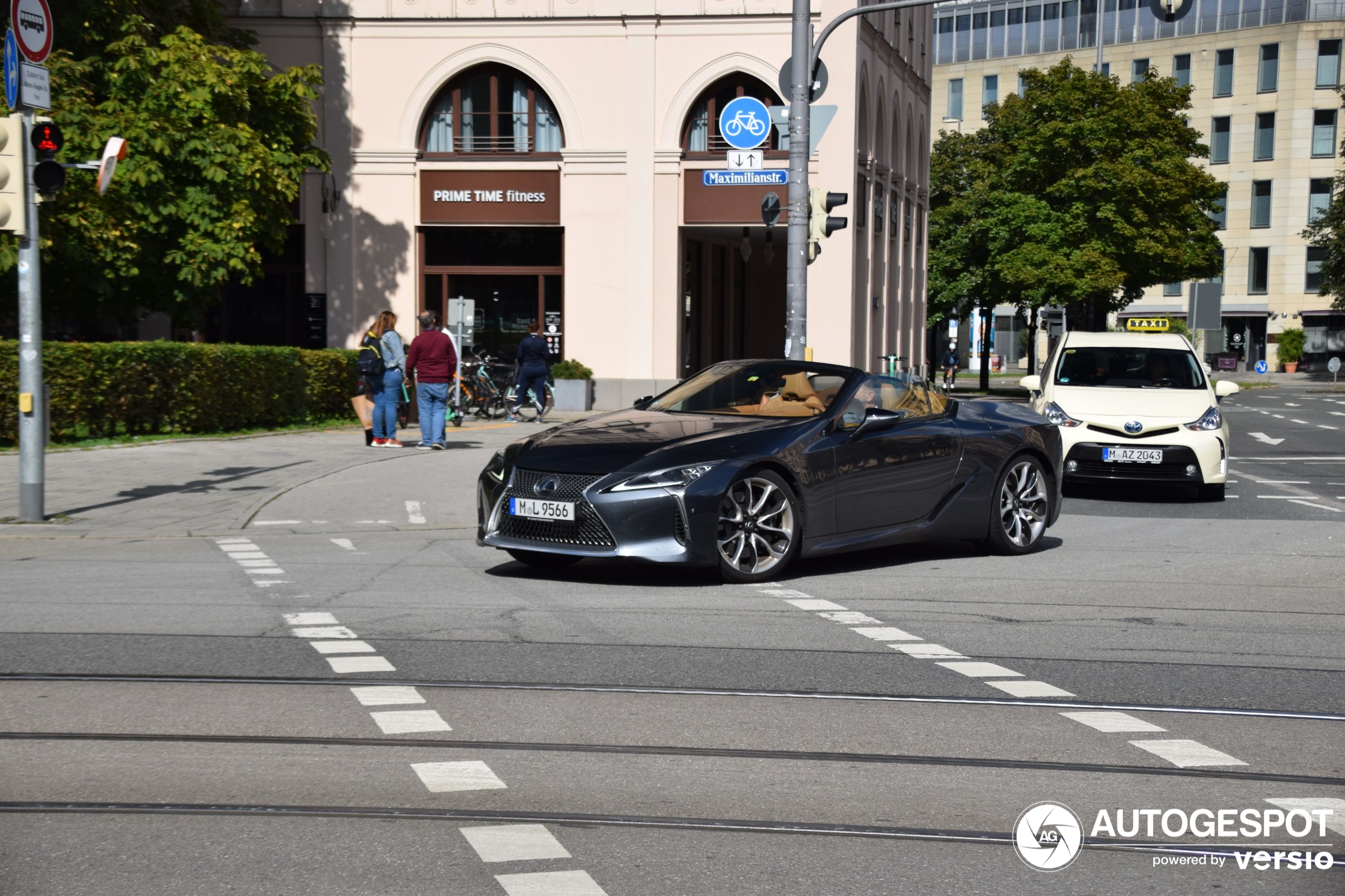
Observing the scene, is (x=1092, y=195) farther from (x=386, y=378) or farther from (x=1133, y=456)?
(x=1133, y=456)

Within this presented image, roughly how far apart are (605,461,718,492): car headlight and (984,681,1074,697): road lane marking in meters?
2.93

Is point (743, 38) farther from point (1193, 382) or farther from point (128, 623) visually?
point (128, 623)

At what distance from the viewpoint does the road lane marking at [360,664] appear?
6.97 metres

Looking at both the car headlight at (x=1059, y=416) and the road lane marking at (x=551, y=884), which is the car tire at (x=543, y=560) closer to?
the road lane marking at (x=551, y=884)

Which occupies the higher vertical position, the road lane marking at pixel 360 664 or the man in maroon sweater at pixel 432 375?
the man in maroon sweater at pixel 432 375

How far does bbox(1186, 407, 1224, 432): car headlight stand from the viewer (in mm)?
15258

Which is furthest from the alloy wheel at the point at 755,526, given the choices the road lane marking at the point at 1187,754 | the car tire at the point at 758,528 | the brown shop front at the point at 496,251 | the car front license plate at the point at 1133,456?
the brown shop front at the point at 496,251

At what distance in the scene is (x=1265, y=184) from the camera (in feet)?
279

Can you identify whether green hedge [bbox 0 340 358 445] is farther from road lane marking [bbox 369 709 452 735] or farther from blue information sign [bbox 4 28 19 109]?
road lane marking [bbox 369 709 452 735]

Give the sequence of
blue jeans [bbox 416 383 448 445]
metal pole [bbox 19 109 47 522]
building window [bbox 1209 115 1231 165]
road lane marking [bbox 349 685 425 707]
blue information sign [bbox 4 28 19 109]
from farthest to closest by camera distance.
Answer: building window [bbox 1209 115 1231 165] → blue jeans [bbox 416 383 448 445] → metal pole [bbox 19 109 47 522] → blue information sign [bbox 4 28 19 109] → road lane marking [bbox 349 685 425 707]

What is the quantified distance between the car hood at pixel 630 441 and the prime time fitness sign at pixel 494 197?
23.3 metres

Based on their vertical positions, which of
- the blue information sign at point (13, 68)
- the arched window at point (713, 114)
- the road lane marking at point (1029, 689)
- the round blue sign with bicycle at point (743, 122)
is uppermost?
the arched window at point (713, 114)

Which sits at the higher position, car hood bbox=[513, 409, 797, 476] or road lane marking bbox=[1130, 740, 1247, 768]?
car hood bbox=[513, 409, 797, 476]

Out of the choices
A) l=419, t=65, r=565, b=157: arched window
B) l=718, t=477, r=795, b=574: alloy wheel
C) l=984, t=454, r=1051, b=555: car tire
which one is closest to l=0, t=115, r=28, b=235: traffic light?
l=718, t=477, r=795, b=574: alloy wheel
